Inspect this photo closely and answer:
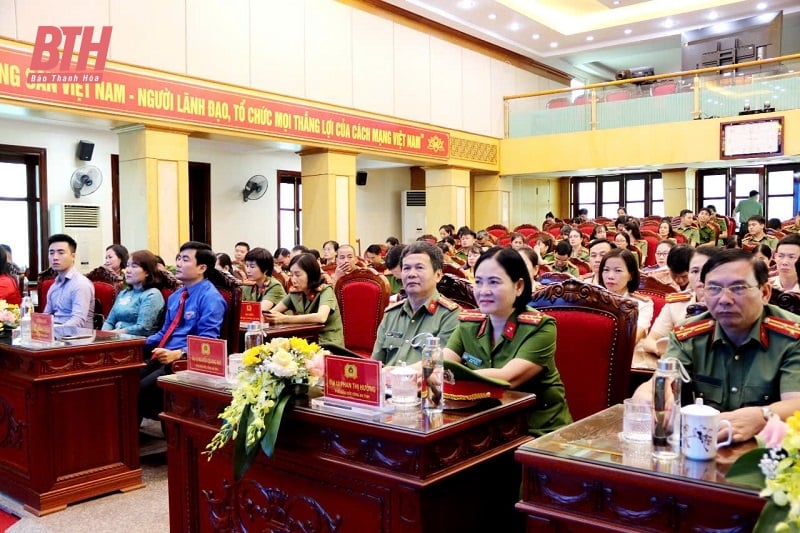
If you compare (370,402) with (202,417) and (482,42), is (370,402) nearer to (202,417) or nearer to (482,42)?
(202,417)

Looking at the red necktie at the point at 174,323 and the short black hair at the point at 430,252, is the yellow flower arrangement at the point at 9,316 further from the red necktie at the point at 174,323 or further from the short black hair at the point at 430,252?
the short black hair at the point at 430,252

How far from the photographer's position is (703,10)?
1395cm

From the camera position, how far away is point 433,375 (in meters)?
1.82

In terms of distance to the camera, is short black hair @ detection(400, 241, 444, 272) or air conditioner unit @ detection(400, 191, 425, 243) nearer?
short black hair @ detection(400, 241, 444, 272)

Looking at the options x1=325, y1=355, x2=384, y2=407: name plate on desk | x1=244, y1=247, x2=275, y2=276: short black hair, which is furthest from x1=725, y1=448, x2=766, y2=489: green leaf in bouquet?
x1=244, y1=247, x2=275, y2=276: short black hair

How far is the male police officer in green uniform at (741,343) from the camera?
5.83 feet

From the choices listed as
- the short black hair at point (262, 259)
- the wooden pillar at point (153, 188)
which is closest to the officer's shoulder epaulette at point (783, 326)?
the short black hair at point (262, 259)

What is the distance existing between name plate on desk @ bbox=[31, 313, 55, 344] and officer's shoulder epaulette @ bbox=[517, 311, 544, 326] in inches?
85.0

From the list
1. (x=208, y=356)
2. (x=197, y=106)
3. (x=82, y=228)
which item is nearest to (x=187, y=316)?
(x=208, y=356)

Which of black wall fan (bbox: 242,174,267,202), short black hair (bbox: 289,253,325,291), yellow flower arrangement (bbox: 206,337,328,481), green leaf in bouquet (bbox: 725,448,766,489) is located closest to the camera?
green leaf in bouquet (bbox: 725,448,766,489)

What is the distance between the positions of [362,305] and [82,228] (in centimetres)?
692

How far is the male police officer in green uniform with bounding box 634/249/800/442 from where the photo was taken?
1.78 meters

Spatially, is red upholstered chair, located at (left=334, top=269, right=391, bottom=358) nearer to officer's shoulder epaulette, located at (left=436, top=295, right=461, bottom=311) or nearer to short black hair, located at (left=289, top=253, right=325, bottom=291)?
short black hair, located at (left=289, top=253, right=325, bottom=291)

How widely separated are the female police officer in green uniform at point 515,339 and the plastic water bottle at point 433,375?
39cm
